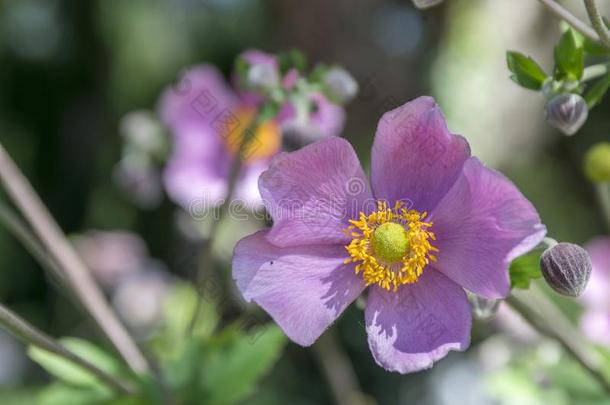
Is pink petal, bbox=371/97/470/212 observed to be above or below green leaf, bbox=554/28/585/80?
below

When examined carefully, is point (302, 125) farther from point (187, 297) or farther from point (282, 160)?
point (187, 297)

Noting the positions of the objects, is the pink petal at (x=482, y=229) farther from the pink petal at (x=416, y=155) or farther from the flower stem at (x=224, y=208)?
the flower stem at (x=224, y=208)

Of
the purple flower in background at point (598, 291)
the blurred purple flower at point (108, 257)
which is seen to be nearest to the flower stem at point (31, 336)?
the purple flower in background at point (598, 291)

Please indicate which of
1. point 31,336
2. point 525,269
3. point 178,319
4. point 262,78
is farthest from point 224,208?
point 178,319

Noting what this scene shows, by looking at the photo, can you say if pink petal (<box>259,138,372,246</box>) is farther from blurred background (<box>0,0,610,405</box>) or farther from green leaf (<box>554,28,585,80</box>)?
blurred background (<box>0,0,610,405</box>)

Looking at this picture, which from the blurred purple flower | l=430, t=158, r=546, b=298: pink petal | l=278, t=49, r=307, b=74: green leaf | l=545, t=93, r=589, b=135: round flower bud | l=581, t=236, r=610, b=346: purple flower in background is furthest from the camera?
the blurred purple flower

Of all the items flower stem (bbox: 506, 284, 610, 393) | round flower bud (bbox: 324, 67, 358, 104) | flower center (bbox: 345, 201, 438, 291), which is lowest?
flower stem (bbox: 506, 284, 610, 393)

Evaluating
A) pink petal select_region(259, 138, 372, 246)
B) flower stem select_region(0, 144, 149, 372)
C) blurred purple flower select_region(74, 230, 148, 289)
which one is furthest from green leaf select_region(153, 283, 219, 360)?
pink petal select_region(259, 138, 372, 246)

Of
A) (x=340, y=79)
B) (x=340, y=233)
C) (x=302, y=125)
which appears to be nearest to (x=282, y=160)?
(x=340, y=233)
